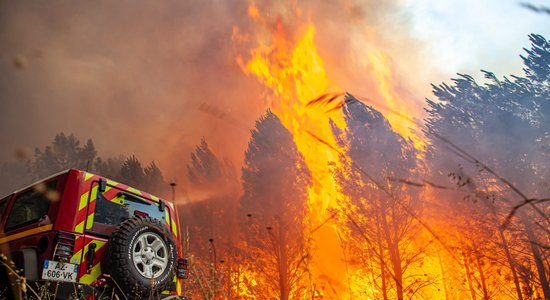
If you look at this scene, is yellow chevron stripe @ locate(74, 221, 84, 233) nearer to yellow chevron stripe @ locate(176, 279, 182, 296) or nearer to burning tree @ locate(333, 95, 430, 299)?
yellow chevron stripe @ locate(176, 279, 182, 296)

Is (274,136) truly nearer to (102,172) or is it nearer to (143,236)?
(143,236)

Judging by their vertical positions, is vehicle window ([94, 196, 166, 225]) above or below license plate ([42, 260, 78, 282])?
above

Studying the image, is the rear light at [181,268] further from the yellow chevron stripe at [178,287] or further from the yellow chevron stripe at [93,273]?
the yellow chevron stripe at [93,273]

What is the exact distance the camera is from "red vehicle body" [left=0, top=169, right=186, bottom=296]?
3.89 meters

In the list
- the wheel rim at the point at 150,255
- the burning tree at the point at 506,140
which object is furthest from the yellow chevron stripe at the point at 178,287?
the burning tree at the point at 506,140

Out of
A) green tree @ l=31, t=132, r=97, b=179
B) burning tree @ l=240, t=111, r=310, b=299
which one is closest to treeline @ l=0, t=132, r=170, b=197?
green tree @ l=31, t=132, r=97, b=179

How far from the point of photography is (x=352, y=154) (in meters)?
17.4

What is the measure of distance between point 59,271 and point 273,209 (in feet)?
58.2

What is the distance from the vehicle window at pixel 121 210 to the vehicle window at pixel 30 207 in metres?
0.57

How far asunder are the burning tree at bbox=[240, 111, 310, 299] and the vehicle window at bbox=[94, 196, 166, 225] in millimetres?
13516

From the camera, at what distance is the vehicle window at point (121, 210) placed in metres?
4.54

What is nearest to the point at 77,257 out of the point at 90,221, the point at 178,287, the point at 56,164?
the point at 90,221

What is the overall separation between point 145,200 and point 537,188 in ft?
46.3

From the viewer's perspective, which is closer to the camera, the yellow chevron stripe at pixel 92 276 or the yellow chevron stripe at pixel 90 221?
the yellow chevron stripe at pixel 92 276
